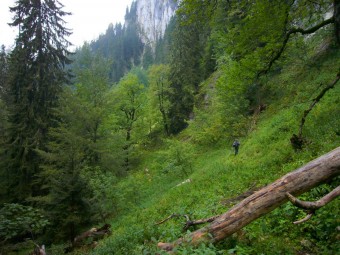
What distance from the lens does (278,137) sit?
1278 centimetres

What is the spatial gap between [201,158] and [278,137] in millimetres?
11367

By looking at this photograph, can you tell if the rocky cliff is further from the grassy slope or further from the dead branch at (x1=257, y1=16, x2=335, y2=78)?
the dead branch at (x1=257, y1=16, x2=335, y2=78)

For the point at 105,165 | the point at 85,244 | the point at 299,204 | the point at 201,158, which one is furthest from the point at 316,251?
the point at 201,158

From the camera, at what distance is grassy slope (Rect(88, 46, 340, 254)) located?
5242 millimetres

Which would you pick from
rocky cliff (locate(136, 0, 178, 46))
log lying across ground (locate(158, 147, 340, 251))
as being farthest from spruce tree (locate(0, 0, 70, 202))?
rocky cliff (locate(136, 0, 178, 46))

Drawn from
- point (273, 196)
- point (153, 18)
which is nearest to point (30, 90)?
point (273, 196)

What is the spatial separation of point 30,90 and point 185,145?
11959mm

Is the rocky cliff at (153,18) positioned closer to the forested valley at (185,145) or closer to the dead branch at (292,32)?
the forested valley at (185,145)

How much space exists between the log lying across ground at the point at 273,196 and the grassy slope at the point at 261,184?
1.06 feet

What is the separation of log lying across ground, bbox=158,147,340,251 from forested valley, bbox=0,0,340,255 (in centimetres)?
2

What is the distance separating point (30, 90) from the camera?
20719 millimetres

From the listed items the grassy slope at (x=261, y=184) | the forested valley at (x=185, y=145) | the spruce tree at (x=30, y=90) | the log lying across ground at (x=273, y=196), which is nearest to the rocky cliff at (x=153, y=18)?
the forested valley at (x=185, y=145)

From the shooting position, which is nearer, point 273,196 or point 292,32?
point 273,196

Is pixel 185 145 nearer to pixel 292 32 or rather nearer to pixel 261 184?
pixel 261 184
